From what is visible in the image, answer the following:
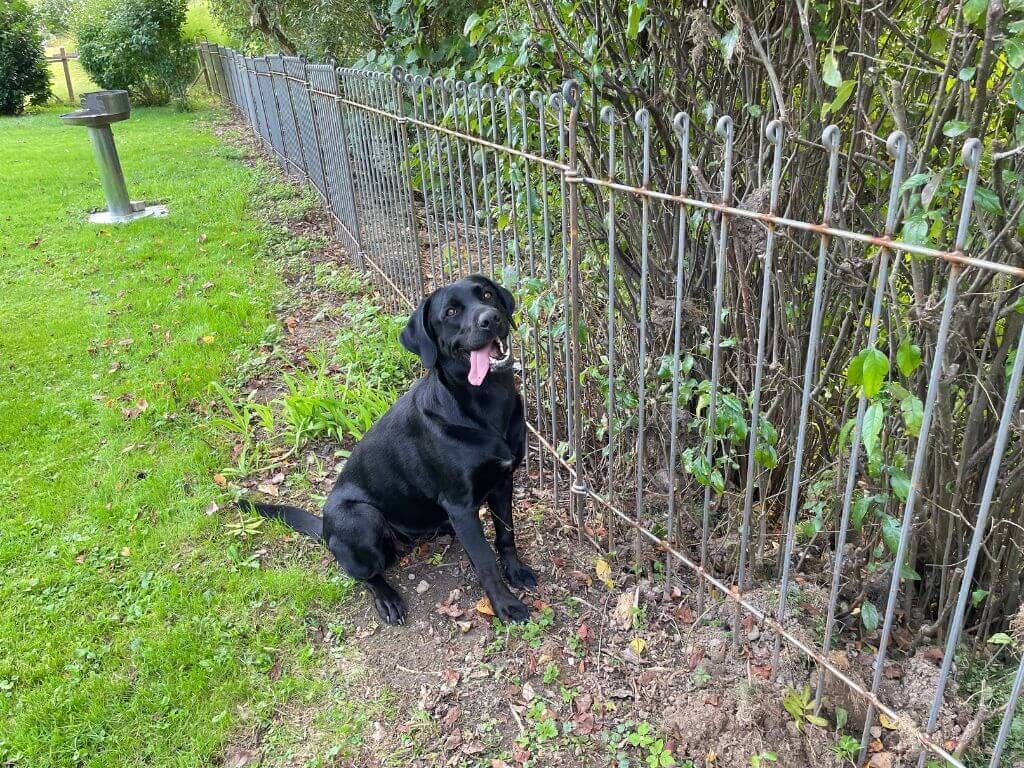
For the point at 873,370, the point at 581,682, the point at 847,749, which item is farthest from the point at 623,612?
the point at 873,370

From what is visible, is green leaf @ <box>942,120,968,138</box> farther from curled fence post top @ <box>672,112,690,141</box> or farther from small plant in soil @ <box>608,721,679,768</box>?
small plant in soil @ <box>608,721,679,768</box>

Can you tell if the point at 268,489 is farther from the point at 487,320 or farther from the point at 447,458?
the point at 487,320

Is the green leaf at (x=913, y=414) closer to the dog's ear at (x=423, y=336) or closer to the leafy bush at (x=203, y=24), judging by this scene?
the dog's ear at (x=423, y=336)

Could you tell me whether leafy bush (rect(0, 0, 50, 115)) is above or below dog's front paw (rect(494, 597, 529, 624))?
above

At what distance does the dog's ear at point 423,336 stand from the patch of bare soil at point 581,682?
3.67ft

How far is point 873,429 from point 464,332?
5.29 feet

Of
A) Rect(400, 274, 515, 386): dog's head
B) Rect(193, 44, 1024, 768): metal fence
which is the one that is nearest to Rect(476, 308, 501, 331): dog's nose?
Rect(400, 274, 515, 386): dog's head

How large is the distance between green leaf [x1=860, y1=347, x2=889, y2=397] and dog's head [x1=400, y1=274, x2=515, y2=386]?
1.53 metres

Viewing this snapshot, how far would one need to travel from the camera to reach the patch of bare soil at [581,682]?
2379 mm

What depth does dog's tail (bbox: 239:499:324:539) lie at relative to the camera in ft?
11.7

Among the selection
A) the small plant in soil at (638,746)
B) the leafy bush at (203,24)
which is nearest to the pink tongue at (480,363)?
the small plant in soil at (638,746)

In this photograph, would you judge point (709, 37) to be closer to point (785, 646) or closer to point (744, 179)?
point (744, 179)

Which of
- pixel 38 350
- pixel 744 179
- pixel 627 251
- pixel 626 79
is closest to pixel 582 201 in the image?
pixel 627 251

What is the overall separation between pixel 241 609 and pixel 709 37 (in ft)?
9.99
